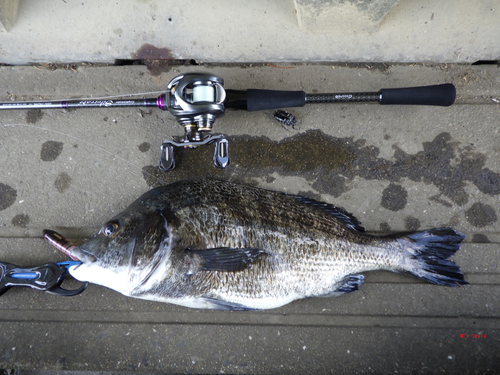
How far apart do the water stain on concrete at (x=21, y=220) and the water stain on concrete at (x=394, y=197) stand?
10.9 feet

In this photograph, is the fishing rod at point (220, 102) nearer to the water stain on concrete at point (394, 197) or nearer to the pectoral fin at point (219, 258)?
the pectoral fin at point (219, 258)

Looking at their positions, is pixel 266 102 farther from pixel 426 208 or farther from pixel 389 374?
pixel 389 374

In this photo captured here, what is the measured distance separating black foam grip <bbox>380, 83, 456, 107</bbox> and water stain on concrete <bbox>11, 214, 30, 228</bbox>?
11.0 feet

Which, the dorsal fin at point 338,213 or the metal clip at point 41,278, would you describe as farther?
the dorsal fin at point 338,213

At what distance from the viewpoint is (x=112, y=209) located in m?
2.60

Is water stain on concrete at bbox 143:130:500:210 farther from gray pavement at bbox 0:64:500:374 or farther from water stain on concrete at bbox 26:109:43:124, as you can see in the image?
Answer: water stain on concrete at bbox 26:109:43:124

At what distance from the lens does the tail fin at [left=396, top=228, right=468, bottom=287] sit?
2355mm

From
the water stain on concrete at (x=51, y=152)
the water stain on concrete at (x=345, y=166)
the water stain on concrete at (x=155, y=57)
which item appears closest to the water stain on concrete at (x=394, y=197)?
the water stain on concrete at (x=345, y=166)

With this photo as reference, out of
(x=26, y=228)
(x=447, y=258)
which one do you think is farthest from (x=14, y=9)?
(x=447, y=258)

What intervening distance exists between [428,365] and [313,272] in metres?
1.39

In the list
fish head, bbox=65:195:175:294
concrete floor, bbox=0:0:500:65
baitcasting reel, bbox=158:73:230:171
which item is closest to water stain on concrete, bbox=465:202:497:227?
concrete floor, bbox=0:0:500:65

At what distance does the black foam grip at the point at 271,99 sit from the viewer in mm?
2289

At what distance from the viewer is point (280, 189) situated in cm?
262

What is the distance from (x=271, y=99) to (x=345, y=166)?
948 mm
